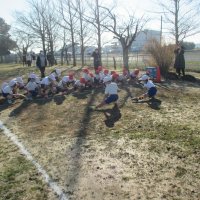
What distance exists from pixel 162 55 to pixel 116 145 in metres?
12.1

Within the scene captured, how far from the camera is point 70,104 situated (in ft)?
40.6

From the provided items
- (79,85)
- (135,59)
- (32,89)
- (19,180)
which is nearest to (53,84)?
(79,85)

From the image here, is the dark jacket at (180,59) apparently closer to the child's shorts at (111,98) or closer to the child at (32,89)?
the child's shorts at (111,98)

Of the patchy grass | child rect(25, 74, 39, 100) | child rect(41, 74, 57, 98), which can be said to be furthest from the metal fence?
the patchy grass

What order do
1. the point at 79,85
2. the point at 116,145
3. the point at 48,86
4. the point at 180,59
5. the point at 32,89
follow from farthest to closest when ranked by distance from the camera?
the point at 180,59 → the point at 48,86 → the point at 79,85 → the point at 32,89 → the point at 116,145

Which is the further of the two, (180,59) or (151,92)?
(180,59)

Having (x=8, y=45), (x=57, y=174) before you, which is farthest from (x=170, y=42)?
(x=8, y=45)

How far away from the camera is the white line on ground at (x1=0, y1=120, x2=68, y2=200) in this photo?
215 inches

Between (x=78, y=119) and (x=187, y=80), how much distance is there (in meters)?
8.52

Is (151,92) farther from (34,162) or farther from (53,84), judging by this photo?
(34,162)

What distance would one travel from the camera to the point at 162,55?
1864 centimetres

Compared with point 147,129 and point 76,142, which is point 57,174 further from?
point 147,129

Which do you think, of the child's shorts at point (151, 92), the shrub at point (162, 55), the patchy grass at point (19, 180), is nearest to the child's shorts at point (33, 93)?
the child's shorts at point (151, 92)

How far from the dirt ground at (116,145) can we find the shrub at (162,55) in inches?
235
